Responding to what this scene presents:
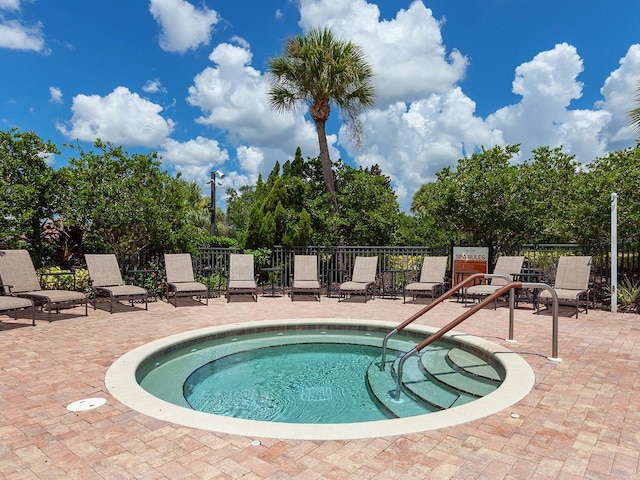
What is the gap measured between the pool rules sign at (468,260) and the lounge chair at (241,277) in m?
5.35

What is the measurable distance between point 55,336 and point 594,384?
275 inches

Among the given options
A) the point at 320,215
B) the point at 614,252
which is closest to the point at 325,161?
the point at 320,215

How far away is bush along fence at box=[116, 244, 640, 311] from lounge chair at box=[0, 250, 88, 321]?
1821 millimetres

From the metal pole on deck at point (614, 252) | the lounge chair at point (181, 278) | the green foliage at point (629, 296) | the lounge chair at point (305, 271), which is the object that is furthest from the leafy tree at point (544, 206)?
the lounge chair at point (181, 278)

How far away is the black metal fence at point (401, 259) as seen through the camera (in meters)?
9.77

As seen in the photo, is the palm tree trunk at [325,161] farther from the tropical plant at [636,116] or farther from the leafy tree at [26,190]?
the tropical plant at [636,116]

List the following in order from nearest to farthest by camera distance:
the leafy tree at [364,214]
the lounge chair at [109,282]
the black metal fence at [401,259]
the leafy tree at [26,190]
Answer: the lounge chair at [109,282] → the leafy tree at [26,190] → the black metal fence at [401,259] → the leafy tree at [364,214]

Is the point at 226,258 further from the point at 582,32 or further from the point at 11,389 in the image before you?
the point at 582,32

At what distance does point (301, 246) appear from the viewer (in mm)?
13320

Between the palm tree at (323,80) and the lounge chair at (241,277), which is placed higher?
the palm tree at (323,80)

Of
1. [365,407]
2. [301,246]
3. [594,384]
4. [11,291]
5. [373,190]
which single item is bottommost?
[365,407]

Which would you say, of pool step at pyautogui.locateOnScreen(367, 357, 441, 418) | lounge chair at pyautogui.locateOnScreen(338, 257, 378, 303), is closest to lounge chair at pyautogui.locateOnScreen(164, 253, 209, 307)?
lounge chair at pyautogui.locateOnScreen(338, 257, 378, 303)

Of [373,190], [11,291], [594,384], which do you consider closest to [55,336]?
[11,291]

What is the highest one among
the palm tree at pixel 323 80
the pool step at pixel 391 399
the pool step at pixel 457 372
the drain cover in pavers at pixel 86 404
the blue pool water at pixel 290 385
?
the palm tree at pixel 323 80
